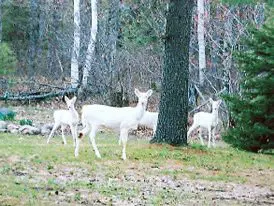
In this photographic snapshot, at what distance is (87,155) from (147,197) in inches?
146

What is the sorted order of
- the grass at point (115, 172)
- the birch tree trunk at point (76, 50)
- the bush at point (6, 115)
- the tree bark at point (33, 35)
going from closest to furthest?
the grass at point (115, 172) < the bush at point (6, 115) < the birch tree trunk at point (76, 50) < the tree bark at point (33, 35)

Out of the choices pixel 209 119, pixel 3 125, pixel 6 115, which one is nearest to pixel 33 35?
pixel 6 115

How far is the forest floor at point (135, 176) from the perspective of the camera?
32.2 feet

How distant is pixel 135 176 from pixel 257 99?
5.44 meters

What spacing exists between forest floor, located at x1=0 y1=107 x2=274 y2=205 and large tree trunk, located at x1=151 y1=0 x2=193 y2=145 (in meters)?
0.47

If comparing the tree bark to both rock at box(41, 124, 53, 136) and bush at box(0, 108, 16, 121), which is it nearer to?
bush at box(0, 108, 16, 121)

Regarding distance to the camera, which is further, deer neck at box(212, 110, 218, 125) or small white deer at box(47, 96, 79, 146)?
deer neck at box(212, 110, 218, 125)

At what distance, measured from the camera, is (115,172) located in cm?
1205

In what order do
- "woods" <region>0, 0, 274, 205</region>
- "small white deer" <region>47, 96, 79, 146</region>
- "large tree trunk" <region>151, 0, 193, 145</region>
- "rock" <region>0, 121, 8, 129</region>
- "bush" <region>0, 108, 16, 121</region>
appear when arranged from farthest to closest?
"bush" <region>0, 108, 16, 121</region> < "rock" <region>0, 121, 8, 129</region> < "large tree trunk" <region>151, 0, 193, 145</region> < "small white deer" <region>47, 96, 79, 146</region> < "woods" <region>0, 0, 274, 205</region>

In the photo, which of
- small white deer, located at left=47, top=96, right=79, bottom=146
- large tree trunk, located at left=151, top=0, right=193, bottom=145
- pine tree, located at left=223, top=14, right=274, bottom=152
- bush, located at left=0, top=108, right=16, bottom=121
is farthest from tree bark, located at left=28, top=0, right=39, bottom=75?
large tree trunk, located at left=151, top=0, right=193, bottom=145

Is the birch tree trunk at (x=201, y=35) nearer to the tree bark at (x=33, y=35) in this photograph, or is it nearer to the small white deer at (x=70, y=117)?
the small white deer at (x=70, y=117)

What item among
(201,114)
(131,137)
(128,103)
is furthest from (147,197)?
(128,103)

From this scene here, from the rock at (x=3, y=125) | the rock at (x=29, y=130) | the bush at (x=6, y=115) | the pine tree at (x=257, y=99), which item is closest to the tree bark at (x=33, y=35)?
the bush at (x=6, y=115)

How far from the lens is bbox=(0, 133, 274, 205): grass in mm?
9789
